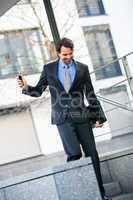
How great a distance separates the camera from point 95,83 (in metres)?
20.3

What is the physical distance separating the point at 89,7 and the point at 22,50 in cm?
381

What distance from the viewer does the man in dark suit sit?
15.1ft

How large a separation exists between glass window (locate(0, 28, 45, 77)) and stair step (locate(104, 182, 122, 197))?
15115mm

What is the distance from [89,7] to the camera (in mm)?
22328

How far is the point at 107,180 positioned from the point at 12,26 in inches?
604

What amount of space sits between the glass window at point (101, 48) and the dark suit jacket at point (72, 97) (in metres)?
16.4

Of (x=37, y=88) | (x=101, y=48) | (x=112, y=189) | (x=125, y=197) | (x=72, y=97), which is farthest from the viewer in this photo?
(x=101, y=48)

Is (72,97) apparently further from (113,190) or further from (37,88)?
(113,190)

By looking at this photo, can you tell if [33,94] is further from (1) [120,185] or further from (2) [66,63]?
(1) [120,185]

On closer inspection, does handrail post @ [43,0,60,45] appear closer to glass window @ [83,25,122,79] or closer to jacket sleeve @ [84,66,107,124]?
jacket sleeve @ [84,66,107,124]

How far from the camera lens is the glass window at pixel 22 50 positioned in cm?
2053

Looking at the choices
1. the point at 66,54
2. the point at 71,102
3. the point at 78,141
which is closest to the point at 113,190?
the point at 78,141

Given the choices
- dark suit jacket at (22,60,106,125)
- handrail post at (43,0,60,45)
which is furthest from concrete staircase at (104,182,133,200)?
handrail post at (43,0,60,45)

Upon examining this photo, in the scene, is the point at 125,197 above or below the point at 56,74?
below
